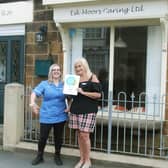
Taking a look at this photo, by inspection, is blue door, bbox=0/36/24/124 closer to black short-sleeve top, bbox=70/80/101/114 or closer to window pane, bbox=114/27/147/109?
window pane, bbox=114/27/147/109

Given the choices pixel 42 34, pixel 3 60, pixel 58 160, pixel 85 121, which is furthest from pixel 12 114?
pixel 3 60

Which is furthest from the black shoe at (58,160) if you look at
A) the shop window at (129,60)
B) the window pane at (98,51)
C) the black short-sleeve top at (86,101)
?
the window pane at (98,51)

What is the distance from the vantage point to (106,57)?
8.62m

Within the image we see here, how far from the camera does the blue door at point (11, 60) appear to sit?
9820mm

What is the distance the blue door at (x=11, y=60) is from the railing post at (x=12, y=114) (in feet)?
5.17

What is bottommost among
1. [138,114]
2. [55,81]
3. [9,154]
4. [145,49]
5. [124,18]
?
[9,154]

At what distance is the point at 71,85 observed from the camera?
264 inches

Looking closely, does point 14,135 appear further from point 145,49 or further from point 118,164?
point 145,49

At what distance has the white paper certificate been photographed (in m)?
6.66

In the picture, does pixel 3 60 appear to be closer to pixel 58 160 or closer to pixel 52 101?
pixel 52 101

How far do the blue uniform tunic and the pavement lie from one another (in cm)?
78

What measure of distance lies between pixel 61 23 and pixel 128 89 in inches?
72.1

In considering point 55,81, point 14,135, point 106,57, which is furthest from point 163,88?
point 14,135

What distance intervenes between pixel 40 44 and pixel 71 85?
9.12ft
